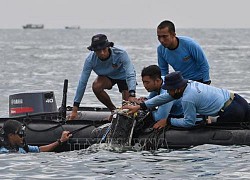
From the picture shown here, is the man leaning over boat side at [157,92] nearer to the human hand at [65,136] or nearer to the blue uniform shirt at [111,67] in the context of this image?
the blue uniform shirt at [111,67]

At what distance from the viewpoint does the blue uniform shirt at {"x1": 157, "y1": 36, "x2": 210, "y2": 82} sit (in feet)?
42.5

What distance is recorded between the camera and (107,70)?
13906 mm

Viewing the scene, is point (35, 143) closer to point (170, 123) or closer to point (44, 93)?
point (44, 93)

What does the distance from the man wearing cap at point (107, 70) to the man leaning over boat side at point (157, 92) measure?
2.07ft

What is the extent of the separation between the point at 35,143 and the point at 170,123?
2.30 meters

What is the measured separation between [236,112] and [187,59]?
1.27 meters

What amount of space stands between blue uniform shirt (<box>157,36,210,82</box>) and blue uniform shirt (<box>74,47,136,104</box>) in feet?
2.18

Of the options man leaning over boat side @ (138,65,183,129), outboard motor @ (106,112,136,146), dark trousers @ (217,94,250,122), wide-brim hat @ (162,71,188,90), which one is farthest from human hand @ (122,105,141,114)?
dark trousers @ (217,94,250,122)

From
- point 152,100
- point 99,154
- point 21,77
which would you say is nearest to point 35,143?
point 99,154

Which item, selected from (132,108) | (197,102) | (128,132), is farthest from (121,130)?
(197,102)

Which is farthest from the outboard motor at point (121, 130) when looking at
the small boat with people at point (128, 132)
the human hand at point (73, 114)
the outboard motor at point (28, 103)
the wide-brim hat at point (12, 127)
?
the outboard motor at point (28, 103)

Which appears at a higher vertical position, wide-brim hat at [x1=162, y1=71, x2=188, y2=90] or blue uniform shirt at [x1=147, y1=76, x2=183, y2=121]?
wide-brim hat at [x1=162, y1=71, x2=188, y2=90]

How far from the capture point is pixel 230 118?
41.1ft

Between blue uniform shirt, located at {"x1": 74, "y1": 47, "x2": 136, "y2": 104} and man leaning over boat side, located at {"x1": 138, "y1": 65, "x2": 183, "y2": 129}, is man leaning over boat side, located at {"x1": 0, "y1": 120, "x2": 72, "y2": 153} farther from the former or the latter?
man leaning over boat side, located at {"x1": 138, "y1": 65, "x2": 183, "y2": 129}
